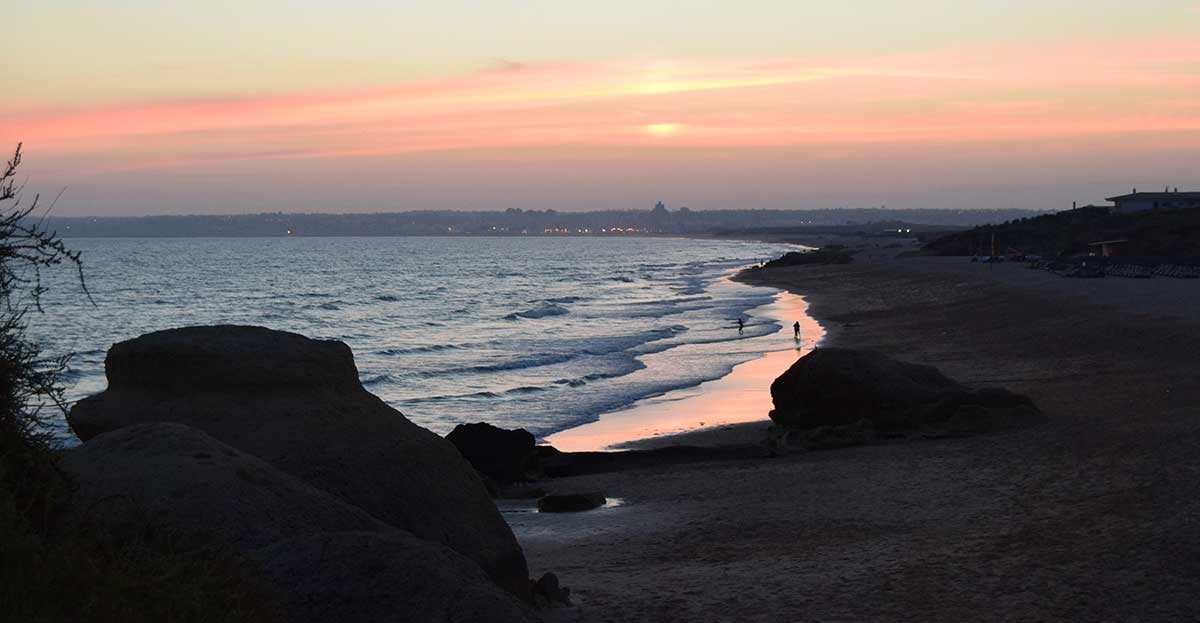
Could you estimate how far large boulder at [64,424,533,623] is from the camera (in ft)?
20.6

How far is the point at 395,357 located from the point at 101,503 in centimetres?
3595

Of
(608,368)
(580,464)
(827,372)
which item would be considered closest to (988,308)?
(608,368)

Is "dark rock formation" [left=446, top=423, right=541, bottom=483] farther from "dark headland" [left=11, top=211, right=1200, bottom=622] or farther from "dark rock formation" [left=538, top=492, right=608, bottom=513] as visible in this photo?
"dark rock formation" [left=538, top=492, right=608, bottom=513]

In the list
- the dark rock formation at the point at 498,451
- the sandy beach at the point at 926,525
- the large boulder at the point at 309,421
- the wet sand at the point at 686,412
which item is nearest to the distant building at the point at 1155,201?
the wet sand at the point at 686,412

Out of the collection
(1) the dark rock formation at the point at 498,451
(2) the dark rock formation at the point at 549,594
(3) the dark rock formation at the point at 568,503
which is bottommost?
(3) the dark rock formation at the point at 568,503

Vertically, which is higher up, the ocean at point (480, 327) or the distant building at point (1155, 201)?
the distant building at point (1155, 201)

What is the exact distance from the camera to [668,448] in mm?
19359

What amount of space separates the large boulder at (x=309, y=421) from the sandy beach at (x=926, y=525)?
1246 mm

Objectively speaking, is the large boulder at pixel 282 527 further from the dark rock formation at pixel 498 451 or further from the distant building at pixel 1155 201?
the distant building at pixel 1155 201

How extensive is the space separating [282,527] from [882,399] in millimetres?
14016

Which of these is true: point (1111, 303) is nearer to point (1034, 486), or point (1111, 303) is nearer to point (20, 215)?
point (1034, 486)

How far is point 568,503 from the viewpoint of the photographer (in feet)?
52.1

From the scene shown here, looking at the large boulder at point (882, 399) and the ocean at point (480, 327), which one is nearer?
the large boulder at point (882, 399)

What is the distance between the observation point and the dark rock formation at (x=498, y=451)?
1778cm
